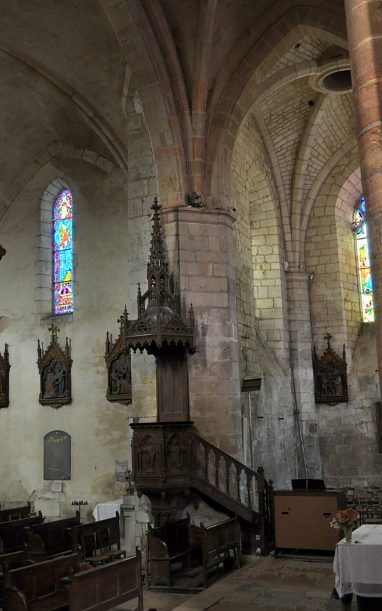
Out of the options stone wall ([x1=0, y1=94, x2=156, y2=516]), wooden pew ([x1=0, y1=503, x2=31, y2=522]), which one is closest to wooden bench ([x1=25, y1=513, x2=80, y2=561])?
wooden pew ([x1=0, y1=503, x2=31, y2=522])

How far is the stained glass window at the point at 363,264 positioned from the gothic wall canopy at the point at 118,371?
652 cm

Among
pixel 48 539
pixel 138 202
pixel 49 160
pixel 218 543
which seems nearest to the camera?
pixel 218 543

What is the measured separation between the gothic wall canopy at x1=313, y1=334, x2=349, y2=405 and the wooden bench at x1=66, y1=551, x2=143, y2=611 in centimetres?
1005

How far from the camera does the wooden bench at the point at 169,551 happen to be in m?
8.93

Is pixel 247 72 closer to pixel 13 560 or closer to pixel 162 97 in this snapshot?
pixel 162 97

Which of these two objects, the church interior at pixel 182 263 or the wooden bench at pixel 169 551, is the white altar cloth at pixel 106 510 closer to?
the church interior at pixel 182 263

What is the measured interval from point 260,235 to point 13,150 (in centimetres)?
674

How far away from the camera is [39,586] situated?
7.00m

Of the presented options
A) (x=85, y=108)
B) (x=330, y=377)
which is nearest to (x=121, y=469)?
(x=330, y=377)

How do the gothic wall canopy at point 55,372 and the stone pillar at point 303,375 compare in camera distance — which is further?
the stone pillar at point 303,375

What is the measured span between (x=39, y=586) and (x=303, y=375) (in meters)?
10.7

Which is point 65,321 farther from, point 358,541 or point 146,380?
point 358,541

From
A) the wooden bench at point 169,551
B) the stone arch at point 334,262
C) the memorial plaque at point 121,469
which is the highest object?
the stone arch at point 334,262

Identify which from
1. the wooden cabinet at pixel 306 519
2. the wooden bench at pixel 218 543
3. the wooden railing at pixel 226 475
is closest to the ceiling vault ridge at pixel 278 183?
the wooden railing at pixel 226 475
